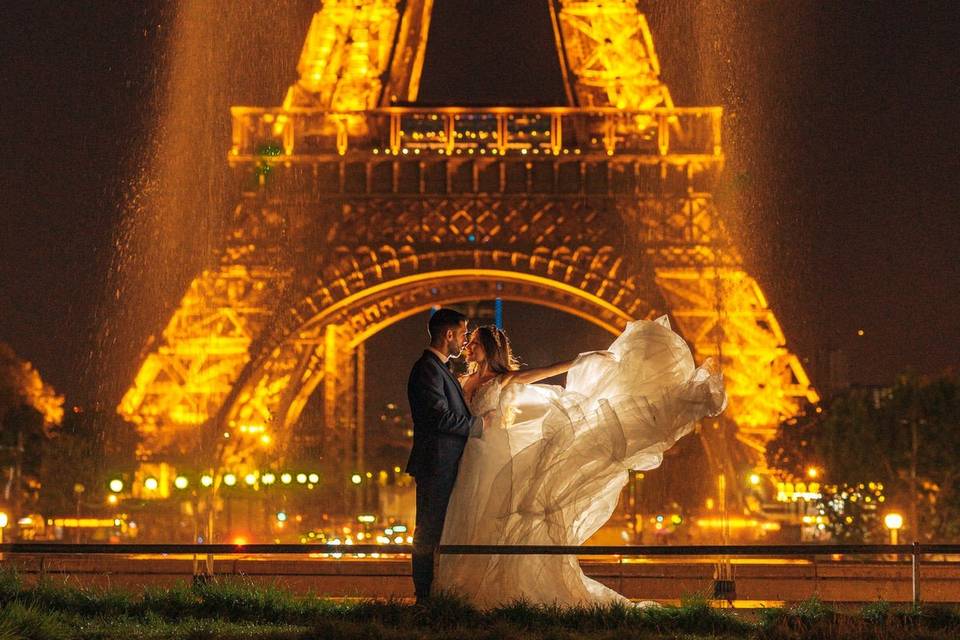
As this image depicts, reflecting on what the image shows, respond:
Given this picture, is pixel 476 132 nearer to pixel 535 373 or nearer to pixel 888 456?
pixel 888 456

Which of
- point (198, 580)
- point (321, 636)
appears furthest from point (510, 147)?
point (321, 636)

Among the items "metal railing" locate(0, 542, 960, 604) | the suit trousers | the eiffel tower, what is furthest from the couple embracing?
the eiffel tower

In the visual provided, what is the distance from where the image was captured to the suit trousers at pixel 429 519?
908 centimetres

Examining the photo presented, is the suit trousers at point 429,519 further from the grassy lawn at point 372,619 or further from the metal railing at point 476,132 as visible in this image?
the metal railing at point 476,132

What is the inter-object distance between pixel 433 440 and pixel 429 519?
45cm

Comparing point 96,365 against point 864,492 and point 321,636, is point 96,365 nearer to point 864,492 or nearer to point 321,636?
point 864,492

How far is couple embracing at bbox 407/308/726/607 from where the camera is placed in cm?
903

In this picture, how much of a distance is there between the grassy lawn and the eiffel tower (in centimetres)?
2481

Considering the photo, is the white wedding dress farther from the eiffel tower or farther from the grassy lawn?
the eiffel tower

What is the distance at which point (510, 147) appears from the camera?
1426 inches

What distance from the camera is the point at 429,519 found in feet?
29.8

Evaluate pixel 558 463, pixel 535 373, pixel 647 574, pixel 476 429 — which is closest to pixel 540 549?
pixel 558 463

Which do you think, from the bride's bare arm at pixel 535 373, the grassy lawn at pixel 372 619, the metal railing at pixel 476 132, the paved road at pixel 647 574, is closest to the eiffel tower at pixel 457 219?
the metal railing at pixel 476 132

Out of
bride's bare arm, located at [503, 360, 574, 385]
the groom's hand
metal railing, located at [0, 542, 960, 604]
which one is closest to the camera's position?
metal railing, located at [0, 542, 960, 604]
